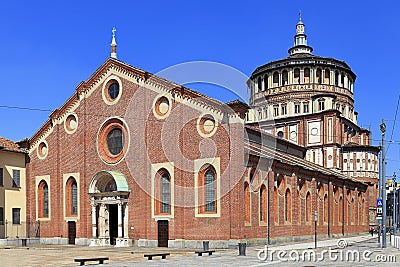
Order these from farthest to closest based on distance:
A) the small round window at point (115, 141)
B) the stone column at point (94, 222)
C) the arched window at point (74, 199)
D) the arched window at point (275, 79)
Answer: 1. the arched window at point (275, 79)
2. the arched window at point (74, 199)
3. the small round window at point (115, 141)
4. the stone column at point (94, 222)

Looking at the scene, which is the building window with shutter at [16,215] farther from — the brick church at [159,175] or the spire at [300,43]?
the spire at [300,43]

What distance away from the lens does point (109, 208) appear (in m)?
42.3

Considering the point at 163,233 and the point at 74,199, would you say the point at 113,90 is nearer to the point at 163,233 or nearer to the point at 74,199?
the point at 74,199

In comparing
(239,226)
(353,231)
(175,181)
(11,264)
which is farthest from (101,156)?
(353,231)

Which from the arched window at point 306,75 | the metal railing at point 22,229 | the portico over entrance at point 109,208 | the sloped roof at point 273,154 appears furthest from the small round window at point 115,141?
the arched window at point 306,75

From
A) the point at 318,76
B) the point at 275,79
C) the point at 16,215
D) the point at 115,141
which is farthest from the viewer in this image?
the point at 275,79

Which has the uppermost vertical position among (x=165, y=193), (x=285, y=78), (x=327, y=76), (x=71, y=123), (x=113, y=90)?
(x=327, y=76)

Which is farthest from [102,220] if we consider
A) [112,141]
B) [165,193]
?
[165,193]

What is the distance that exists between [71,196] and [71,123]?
240 inches

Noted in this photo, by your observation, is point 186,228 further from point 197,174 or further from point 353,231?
point 353,231

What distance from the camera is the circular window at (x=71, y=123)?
45094 millimetres

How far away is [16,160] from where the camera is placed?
153 ft

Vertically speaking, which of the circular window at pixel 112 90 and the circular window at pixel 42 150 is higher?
the circular window at pixel 112 90

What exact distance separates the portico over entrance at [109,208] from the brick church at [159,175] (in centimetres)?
8
